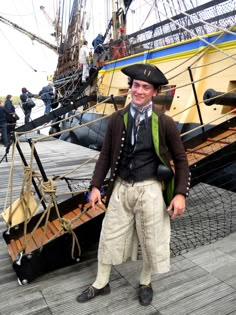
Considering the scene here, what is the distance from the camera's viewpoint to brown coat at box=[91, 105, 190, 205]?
1918 millimetres

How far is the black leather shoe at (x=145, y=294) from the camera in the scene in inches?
83.4

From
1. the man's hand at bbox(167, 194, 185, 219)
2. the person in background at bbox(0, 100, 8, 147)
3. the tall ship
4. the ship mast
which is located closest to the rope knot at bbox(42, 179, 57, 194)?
the tall ship

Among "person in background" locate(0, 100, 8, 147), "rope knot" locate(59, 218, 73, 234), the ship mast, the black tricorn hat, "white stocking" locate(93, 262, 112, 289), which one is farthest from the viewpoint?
the ship mast

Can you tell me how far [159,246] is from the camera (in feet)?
6.59

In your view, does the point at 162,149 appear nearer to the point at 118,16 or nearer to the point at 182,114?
the point at 182,114

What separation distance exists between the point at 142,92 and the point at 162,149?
35cm

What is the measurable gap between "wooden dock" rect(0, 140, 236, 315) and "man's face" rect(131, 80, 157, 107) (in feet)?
4.24

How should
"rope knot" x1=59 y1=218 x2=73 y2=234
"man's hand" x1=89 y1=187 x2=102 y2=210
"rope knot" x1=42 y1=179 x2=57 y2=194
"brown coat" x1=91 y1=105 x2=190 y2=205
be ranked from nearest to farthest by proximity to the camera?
"brown coat" x1=91 y1=105 x2=190 y2=205 < "man's hand" x1=89 y1=187 x2=102 y2=210 < "rope knot" x1=42 y1=179 x2=57 y2=194 < "rope knot" x1=59 y1=218 x2=73 y2=234

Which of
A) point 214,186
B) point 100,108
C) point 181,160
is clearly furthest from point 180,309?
point 100,108

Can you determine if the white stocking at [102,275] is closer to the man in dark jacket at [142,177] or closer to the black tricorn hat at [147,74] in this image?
the man in dark jacket at [142,177]

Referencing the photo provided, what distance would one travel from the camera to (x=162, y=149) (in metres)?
1.92

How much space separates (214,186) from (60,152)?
4.65 m

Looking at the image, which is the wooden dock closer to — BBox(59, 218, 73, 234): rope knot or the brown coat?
BBox(59, 218, 73, 234): rope knot

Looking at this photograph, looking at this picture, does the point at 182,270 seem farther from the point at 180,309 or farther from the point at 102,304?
the point at 102,304
